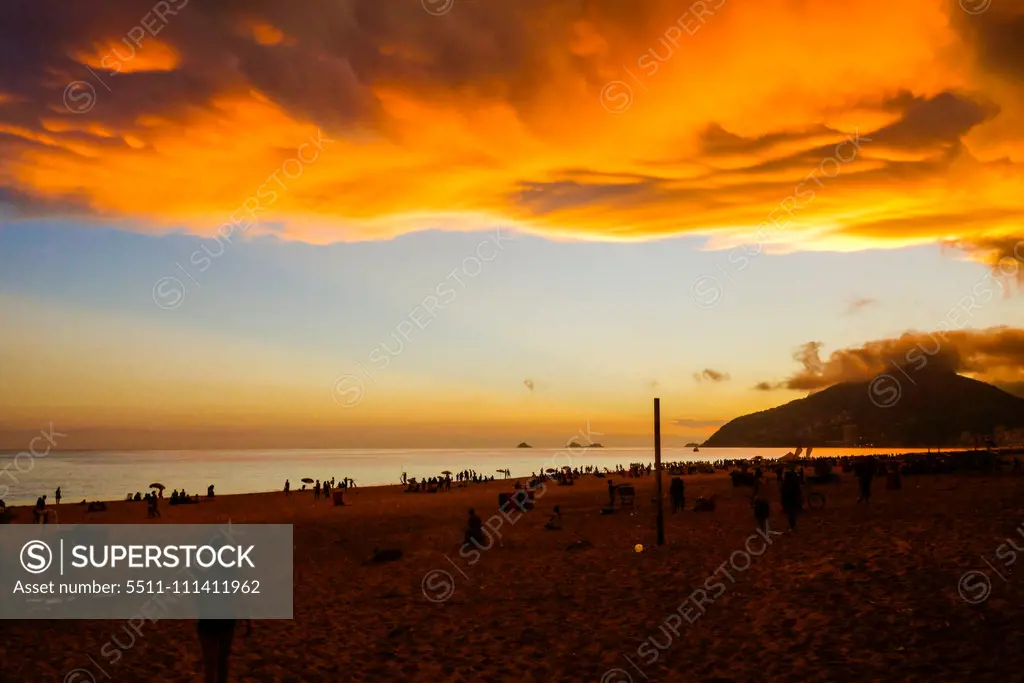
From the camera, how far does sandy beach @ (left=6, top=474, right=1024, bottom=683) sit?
10852 mm

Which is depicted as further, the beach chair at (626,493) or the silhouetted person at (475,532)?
the beach chair at (626,493)

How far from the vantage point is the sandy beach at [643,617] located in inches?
427

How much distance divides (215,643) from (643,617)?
856cm

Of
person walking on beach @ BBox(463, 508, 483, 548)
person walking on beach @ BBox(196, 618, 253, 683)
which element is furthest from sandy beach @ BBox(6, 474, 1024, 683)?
person walking on beach @ BBox(196, 618, 253, 683)

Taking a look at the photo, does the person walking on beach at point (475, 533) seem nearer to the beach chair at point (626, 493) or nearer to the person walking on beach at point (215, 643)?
the beach chair at point (626, 493)

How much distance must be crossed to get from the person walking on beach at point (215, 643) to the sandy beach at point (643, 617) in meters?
3.33

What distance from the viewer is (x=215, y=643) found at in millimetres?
8398

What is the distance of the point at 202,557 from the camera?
71.4 feet

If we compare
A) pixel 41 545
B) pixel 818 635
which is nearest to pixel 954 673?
pixel 818 635

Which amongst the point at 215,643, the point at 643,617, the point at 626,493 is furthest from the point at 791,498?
the point at 215,643

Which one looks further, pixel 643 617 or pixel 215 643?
pixel 643 617

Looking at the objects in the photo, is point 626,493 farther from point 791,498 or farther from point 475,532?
point 791,498

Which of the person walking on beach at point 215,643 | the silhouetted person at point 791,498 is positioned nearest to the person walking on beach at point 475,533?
the silhouetted person at point 791,498

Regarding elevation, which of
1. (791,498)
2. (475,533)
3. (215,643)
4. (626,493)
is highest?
(791,498)
